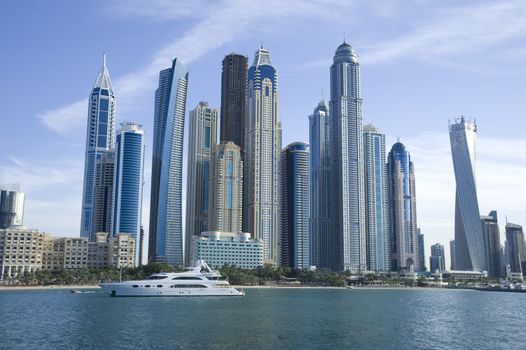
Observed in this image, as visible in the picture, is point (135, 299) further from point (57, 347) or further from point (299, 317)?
point (57, 347)

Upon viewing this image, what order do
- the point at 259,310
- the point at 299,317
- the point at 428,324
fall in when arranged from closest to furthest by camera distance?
the point at 428,324 → the point at 299,317 → the point at 259,310

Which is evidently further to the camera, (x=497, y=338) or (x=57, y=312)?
(x=57, y=312)

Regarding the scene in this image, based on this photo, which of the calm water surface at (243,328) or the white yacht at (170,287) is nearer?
the calm water surface at (243,328)

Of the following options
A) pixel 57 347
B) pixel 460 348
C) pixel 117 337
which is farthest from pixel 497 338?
pixel 57 347

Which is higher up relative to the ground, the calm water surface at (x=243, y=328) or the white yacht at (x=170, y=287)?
the white yacht at (x=170, y=287)

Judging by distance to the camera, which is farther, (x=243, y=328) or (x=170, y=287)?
(x=170, y=287)

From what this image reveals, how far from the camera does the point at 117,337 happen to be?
66.0 m

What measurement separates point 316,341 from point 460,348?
1671cm

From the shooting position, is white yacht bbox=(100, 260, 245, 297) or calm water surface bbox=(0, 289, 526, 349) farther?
white yacht bbox=(100, 260, 245, 297)

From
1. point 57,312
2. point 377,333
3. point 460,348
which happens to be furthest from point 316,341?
point 57,312

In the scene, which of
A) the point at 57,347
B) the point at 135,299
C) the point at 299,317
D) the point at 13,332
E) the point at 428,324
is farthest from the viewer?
the point at 135,299

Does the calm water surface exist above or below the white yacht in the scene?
below

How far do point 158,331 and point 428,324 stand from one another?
142ft

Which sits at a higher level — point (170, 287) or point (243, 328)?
point (170, 287)
